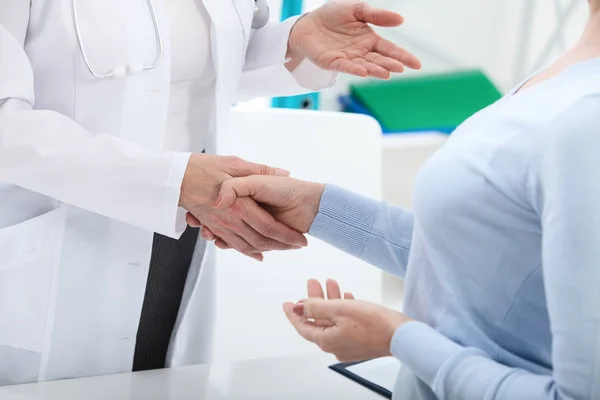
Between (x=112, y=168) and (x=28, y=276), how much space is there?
218 millimetres

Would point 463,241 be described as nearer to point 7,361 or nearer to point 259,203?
point 259,203

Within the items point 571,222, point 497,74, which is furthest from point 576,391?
point 497,74

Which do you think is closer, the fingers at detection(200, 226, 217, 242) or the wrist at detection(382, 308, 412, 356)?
the wrist at detection(382, 308, 412, 356)

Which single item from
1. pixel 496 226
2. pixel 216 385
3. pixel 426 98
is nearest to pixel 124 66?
pixel 216 385

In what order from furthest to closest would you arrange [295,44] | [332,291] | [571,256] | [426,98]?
[426,98] < [295,44] < [332,291] < [571,256]

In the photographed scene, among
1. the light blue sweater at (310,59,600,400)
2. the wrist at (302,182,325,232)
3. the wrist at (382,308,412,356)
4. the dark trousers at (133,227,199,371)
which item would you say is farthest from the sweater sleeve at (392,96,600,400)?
the dark trousers at (133,227,199,371)

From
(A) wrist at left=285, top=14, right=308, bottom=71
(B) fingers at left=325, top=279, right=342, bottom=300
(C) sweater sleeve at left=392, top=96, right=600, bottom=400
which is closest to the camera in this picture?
(C) sweater sleeve at left=392, top=96, right=600, bottom=400

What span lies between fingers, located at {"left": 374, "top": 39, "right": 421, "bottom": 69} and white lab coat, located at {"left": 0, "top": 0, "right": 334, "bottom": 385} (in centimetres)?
40

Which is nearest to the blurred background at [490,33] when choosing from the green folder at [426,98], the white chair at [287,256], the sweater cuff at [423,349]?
the green folder at [426,98]

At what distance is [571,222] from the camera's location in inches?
31.5

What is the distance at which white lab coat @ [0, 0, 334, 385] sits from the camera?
1.20m

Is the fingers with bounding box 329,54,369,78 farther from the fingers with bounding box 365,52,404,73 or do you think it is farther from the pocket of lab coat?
the pocket of lab coat

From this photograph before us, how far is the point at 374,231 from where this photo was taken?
4.12 feet

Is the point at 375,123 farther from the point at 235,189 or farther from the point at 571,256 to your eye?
the point at 571,256
